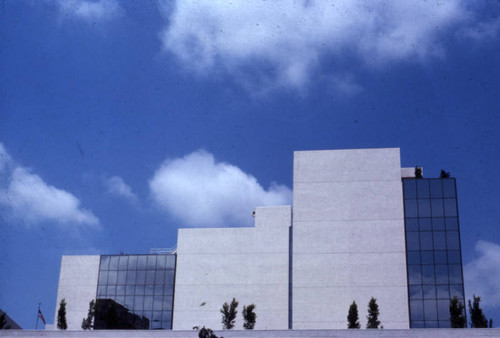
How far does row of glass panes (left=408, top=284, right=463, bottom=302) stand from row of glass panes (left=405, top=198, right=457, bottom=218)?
646cm

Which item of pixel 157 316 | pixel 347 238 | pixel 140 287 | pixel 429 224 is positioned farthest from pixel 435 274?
pixel 140 287

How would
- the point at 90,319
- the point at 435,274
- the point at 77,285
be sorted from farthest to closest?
the point at 77,285 → the point at 90,319 → the point at 435,274

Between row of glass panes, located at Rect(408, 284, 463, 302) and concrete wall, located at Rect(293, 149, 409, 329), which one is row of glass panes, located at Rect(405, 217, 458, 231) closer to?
concrete wall, located at Rect(293, 149, 409, 329)

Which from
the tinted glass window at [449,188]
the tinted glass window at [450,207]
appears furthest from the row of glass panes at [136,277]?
the tinted glass window at [449,188]

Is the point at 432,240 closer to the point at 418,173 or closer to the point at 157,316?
the point at 418,173

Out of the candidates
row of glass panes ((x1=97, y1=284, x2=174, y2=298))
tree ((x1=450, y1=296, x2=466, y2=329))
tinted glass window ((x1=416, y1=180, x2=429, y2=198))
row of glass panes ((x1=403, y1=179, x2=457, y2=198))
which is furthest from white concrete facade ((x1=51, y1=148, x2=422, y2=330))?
tree ((x1=450, y1=296, x2=466, y2=329))

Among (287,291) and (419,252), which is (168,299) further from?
(419,252)

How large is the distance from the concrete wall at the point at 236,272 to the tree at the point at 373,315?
9.30 meters

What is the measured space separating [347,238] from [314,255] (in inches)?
133

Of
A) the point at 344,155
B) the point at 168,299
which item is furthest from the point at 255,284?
the point at 344,155

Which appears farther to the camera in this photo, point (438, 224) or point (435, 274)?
point (438, 224)

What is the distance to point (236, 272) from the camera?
226 feet

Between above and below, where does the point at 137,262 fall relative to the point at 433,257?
above

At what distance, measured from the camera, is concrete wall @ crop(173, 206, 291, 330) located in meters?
67.3
